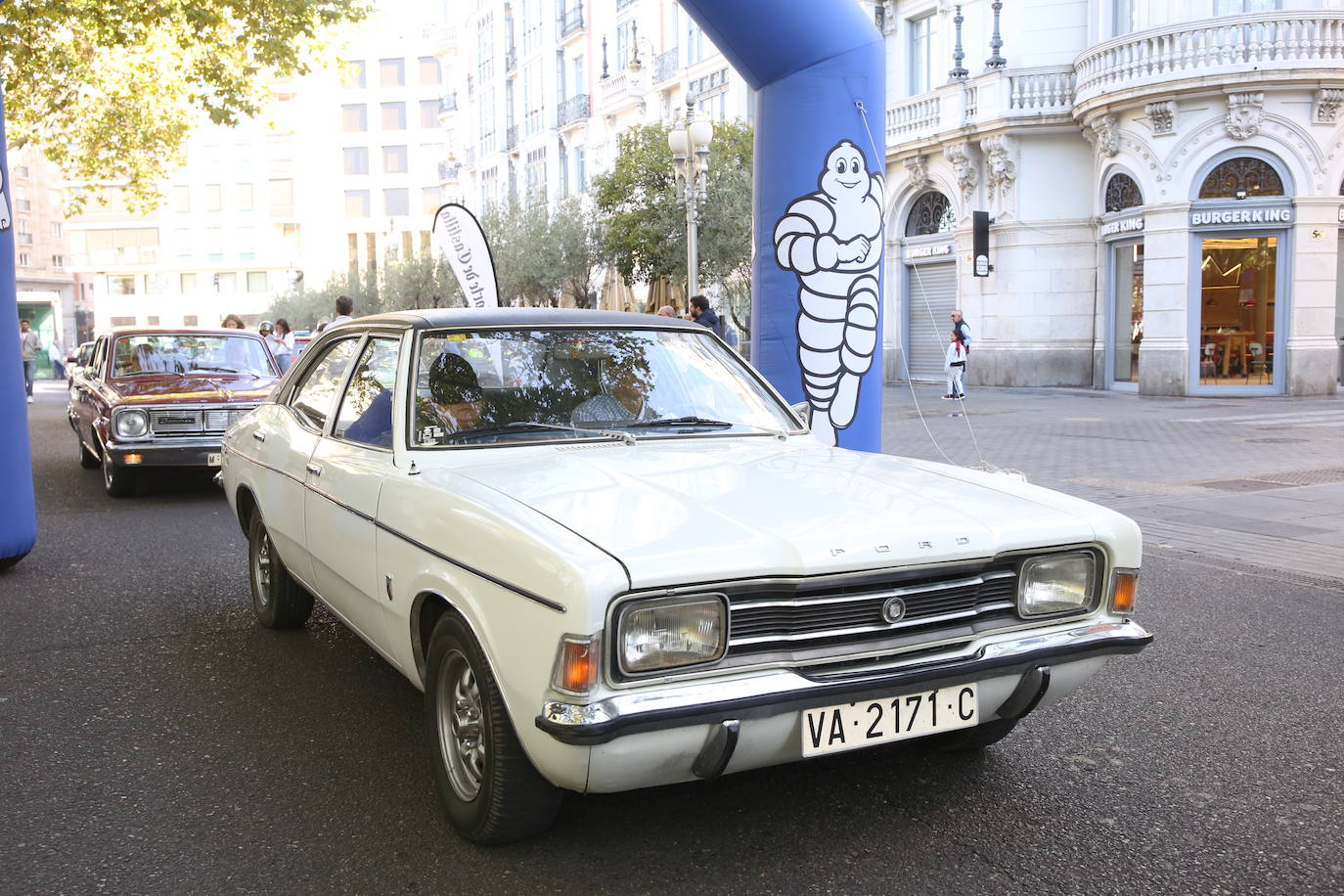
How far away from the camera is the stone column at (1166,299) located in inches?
858

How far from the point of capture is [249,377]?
11.1m

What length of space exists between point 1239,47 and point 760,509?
21.3 meters

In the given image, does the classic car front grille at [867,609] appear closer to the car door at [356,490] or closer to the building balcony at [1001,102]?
the car door at [356,490]

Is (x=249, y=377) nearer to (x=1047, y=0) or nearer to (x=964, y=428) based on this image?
(x=964, y=428)

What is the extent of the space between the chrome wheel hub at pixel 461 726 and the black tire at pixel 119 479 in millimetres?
8251

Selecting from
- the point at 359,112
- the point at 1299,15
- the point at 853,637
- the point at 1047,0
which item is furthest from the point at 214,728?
the point at 359,112

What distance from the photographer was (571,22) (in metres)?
47.4

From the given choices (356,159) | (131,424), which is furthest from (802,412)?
(356,159)

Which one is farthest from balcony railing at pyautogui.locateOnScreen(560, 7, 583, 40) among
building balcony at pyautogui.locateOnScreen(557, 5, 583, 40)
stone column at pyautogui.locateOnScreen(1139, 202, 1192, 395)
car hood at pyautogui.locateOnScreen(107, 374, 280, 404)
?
car hood at pyautogui.locateOnScreen(107, 374, 280, 404)

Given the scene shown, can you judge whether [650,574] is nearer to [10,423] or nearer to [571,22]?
[10,423]

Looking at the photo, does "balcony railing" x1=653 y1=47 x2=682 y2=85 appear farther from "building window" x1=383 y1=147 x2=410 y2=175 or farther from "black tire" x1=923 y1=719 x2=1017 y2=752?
"building window" x1=383 y1=147 x2=410 y2=175

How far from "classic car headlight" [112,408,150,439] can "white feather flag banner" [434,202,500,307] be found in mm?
5045

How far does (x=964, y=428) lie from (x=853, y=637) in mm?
13918

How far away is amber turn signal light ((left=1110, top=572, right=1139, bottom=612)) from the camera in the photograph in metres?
3.42
